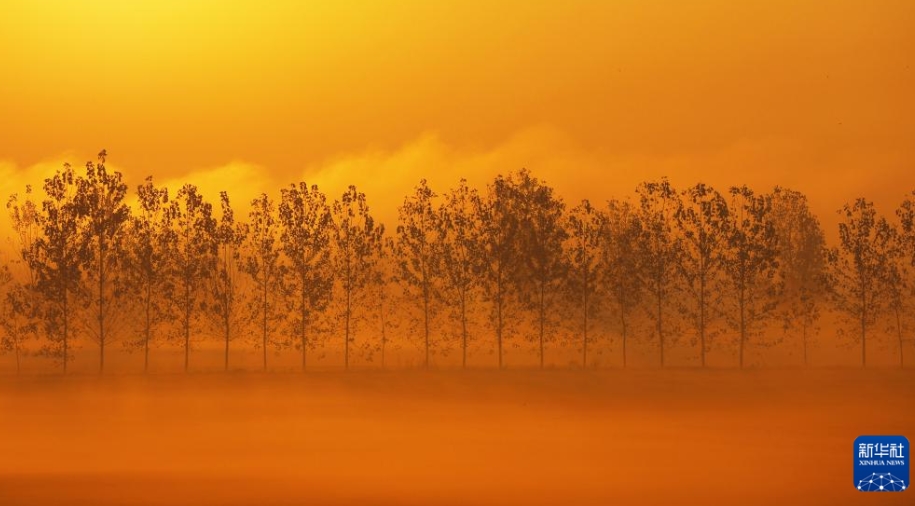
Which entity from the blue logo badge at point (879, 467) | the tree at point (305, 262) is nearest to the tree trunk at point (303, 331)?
the tree at point (305, 262)

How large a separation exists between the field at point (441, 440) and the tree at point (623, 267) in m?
9.67

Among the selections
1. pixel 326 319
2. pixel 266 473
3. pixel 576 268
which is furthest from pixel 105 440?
pixel 576 268

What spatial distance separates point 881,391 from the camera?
121ft

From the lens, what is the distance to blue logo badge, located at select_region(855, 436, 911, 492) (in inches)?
593

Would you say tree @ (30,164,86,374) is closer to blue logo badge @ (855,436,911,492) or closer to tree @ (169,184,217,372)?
tree @ (169,184,217,372)

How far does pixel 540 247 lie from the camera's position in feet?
163

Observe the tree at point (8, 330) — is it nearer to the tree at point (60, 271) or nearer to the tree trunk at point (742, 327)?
the tree at point (60, 271)

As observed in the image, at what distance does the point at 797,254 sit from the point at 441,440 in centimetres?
3704

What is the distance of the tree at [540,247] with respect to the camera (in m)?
49.0

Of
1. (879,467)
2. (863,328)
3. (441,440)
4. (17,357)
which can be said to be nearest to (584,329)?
(863,328)

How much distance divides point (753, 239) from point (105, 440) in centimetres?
3447

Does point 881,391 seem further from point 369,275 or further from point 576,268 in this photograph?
point 369,275

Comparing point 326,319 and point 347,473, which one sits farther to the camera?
point 326,319

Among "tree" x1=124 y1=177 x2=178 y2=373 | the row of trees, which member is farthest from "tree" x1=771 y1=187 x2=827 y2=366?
"tree" x1=124 y1=177 x2=178 y2=373
